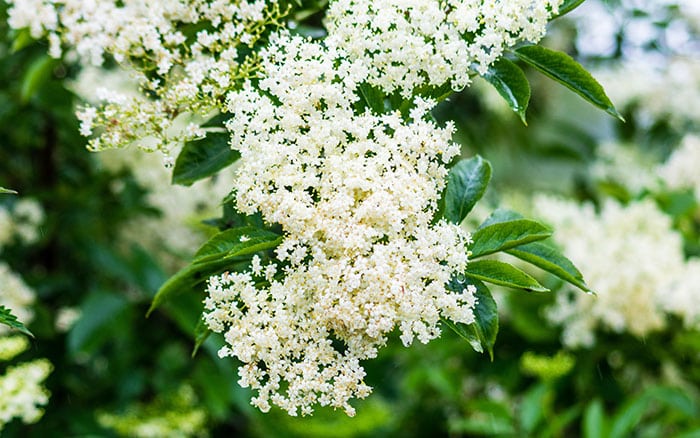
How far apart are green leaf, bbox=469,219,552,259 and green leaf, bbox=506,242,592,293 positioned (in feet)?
0.09

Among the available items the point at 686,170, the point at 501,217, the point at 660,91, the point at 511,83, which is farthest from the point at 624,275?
the point at 660,91

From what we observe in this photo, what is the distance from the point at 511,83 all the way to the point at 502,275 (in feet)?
0.67

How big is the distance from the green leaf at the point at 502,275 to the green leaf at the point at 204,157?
31 centimetres

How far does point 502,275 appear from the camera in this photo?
79 cm

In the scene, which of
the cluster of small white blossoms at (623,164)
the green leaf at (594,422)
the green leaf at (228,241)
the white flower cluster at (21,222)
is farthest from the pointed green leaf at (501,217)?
the cluster of small white blossoms at (623,164)

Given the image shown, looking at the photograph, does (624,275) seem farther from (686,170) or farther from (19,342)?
(19,342)

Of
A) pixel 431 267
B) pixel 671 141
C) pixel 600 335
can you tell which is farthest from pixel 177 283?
pixel 671 141

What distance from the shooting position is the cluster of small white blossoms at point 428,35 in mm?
771

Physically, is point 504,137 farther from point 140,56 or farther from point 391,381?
point 140,56

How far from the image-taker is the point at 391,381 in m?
2.91

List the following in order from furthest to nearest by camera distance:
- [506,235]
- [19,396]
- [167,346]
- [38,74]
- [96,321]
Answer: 1. [167,346]
2. [96,321]
3. [38,74]
4. [19,396]
5. [506,235]

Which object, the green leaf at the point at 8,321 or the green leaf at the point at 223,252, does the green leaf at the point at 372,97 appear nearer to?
the green leaf at the point at 223,252

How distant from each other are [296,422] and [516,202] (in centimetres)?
101

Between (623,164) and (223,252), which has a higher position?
(223,252)
